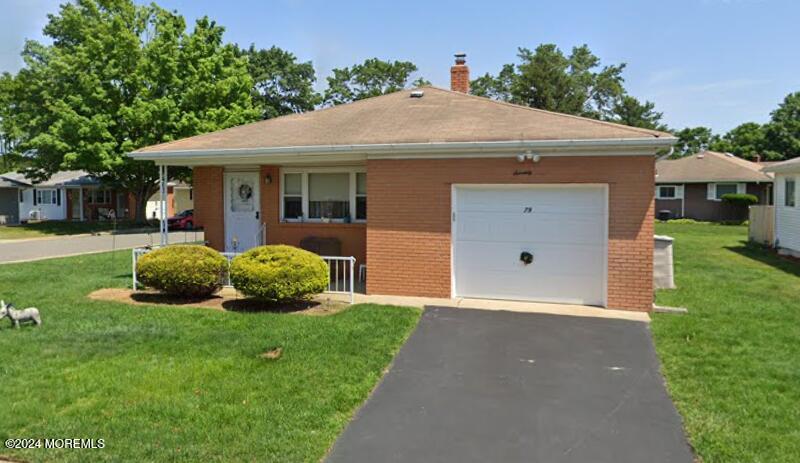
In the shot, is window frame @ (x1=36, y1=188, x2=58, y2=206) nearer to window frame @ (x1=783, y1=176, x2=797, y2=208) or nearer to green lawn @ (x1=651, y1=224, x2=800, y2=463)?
green lawn @ (x1=651, y1=224, x2=800, y2=463)

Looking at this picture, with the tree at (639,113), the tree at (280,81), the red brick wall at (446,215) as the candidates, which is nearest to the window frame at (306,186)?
the red brick wall at (446,215)

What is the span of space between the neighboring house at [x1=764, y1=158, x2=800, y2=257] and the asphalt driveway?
11934 millimetres

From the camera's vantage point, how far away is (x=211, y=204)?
41.0 ft

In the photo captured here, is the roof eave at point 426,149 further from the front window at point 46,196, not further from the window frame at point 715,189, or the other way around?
the front window at point 46,196

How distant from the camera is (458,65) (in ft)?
46.0

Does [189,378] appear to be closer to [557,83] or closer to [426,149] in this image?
[426,149]

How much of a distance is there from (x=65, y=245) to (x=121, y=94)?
1126 centimetres

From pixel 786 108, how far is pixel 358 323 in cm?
6805

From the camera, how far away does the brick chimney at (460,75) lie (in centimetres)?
1397

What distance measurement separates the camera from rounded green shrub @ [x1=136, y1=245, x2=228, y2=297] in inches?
360

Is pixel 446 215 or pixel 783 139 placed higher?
pixel 783 139

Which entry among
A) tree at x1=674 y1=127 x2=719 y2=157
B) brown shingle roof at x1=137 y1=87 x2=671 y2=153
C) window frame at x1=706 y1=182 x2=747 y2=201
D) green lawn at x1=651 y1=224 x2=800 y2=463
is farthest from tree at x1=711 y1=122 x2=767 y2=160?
brown shingle roof at x1=137 y1=87 x2=671 y2=153

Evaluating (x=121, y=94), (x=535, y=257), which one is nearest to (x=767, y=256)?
(x=535, y=257)

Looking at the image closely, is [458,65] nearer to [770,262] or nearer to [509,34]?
[509,34]
